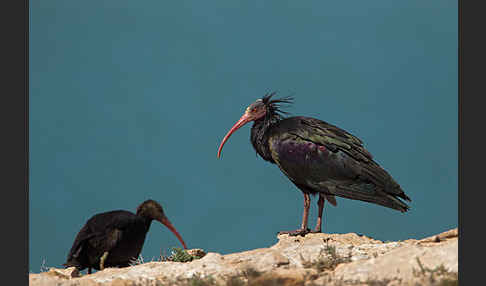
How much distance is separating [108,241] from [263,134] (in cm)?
474

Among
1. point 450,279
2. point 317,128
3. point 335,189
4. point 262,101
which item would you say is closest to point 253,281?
point 450,279

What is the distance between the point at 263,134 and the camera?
11344 mm

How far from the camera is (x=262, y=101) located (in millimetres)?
12125

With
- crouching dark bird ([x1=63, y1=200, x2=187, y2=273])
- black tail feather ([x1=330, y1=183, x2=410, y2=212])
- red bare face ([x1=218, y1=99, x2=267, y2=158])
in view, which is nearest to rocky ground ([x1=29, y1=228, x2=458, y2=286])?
crouching dark bird ([x1=63, y1=200, x2=187, y2=273])

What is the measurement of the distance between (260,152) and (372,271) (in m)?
6.02

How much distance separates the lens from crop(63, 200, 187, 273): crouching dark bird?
7469mm

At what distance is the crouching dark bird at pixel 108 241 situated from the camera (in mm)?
7469

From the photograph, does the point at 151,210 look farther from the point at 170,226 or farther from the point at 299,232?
the point at 299,232

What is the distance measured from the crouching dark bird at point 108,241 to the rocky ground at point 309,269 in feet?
1.04

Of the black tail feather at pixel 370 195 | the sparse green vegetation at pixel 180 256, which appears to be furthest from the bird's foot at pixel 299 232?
the sparse green vegetation at pixel 180 256

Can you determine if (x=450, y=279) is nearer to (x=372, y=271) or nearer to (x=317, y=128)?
(x=372, y=271)

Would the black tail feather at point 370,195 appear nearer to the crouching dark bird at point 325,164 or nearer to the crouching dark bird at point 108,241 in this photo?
the crouching dark bird at point 325,164

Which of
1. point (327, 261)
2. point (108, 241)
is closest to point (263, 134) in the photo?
point (108, 241)

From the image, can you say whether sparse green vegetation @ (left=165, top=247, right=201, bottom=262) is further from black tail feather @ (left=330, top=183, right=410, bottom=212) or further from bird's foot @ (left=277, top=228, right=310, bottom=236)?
black tail feather @ (left=330, top=183, right=410, bottom=212)
